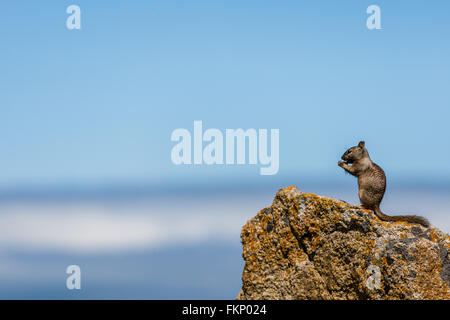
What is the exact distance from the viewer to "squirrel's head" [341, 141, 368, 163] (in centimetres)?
1404

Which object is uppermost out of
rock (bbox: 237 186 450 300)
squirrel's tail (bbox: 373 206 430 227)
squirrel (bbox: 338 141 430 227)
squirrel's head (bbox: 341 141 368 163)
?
squirrel's head (bbox: 341 141 368 163)

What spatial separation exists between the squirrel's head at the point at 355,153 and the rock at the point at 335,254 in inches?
112

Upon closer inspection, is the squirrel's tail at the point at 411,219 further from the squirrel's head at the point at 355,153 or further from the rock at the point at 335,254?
the squirrel's head at the point at 355,153

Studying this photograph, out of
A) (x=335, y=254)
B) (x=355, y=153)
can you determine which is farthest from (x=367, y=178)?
(x=335, y=254)

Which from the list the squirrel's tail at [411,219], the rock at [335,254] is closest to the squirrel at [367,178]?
the squirrel's tail at [411,219]

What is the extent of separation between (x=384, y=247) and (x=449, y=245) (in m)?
1.34

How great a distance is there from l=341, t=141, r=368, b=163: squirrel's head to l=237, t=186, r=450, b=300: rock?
286cm

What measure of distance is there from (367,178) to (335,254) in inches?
113

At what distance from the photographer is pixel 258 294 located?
1138 cm

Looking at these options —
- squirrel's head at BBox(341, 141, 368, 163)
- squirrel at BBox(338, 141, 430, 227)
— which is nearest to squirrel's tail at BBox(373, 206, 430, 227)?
squirrel at BBox(338, 141, 430, 227)

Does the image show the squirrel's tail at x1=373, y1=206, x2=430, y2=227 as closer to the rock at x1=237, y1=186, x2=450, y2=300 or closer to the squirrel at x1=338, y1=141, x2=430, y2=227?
the squirrel at x1=338, y1=141, x2=430, y2=227
